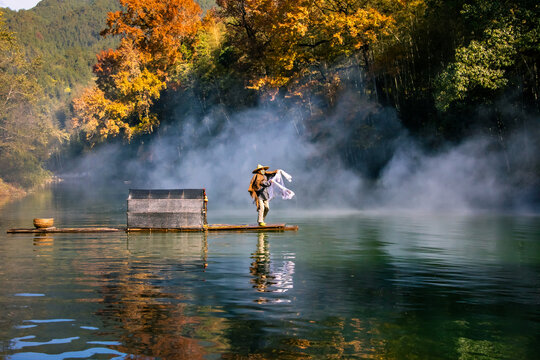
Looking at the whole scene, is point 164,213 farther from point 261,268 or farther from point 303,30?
point 303,30

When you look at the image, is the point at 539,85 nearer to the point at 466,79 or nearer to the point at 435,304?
the point at 466,79

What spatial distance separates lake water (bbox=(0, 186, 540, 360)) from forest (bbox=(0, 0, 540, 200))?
1533 cm

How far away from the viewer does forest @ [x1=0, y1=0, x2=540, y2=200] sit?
37125 millimetres

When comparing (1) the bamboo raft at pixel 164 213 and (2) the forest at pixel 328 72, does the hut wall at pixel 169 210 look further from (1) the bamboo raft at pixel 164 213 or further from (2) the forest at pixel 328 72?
(2) the forest at pixel 328 72

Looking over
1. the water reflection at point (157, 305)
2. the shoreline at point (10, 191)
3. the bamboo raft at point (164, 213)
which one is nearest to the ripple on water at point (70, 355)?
the water reflection at point (157, 305)

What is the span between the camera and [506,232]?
25594 mm

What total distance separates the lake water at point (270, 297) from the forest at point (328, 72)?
1533 cm

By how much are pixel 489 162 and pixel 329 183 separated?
48.7ft

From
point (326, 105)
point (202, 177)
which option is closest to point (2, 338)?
point (326, 105)

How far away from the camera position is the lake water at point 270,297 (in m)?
9.74

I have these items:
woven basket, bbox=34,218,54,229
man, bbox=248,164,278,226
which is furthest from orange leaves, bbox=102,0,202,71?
woven basket, bbox=34,218,54,229

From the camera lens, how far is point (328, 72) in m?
54.4

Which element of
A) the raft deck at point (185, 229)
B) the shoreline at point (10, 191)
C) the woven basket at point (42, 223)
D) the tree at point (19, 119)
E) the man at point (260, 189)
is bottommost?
the raft deck at point (185, 229)

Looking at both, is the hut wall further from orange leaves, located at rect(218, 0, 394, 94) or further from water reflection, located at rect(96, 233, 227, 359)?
orange leaves, located at rect(218, 0, 394, 94)
